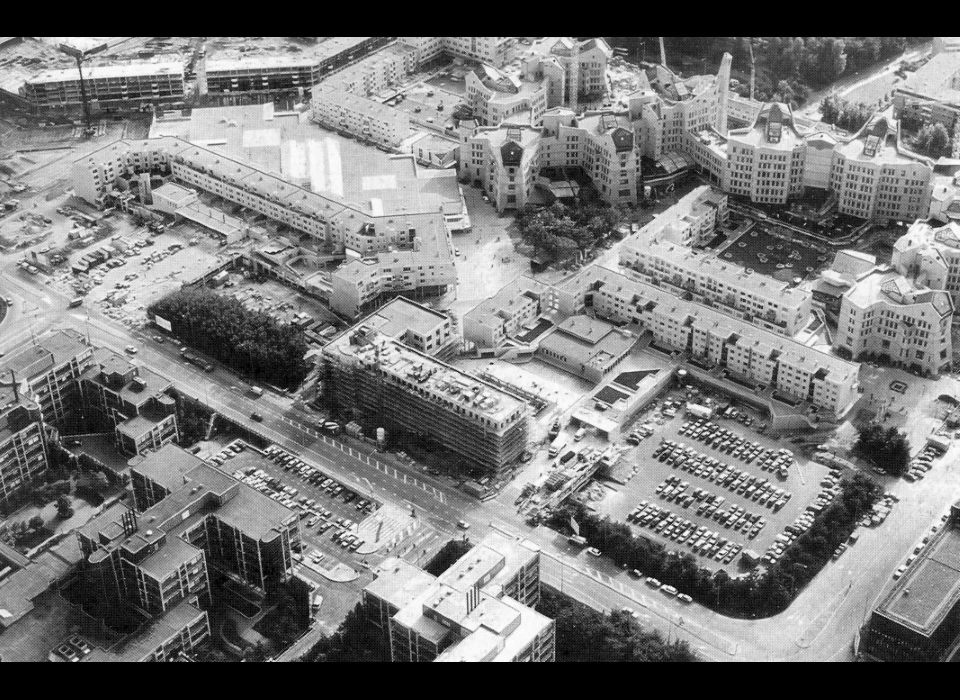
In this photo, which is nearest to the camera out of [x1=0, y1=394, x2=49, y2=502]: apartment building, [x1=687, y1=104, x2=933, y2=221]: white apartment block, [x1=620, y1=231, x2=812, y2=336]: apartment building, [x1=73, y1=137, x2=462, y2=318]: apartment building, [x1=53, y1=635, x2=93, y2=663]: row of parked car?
[x1=53, y1=635, x2=93, y2=663]: row of parked car

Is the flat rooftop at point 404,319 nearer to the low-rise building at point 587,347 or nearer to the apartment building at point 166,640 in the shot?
the low-rise building at point 587,347

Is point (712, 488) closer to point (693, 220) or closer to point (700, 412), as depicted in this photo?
point (700, 412)

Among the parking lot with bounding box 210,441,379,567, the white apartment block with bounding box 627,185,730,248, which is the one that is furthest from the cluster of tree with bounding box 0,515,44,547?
the white apartment block with bounding box 627,185,730,248

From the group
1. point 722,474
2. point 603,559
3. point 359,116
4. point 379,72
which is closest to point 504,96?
point 359,116

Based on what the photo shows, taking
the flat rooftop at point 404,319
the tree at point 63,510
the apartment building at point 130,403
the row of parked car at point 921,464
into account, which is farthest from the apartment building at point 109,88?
the row of parked car at point 921,464

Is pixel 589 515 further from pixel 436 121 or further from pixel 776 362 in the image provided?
pixel 436 121

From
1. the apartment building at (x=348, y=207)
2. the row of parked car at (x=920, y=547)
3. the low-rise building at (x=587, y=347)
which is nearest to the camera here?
the row of parked car at (x=920, y=547)

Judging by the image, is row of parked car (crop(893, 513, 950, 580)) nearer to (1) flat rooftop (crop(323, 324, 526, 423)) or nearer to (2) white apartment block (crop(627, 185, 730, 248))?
(1) flat rooftop (crop(323, 324, 526, 423))
